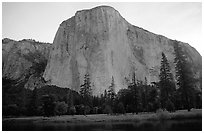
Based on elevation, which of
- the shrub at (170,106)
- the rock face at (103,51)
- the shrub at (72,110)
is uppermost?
the rock face at (103,51)

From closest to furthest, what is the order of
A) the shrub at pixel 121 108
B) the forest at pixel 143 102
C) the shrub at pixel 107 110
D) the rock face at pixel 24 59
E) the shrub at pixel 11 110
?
the forest at pixel 143 102, the shrub at pixel 11 110, the shrub at pixel 121 108, the shrub at pixel 107 110, the rock face at pixel 24 59

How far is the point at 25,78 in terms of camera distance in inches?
2694

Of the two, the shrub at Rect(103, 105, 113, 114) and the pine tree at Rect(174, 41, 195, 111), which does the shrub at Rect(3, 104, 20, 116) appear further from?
the pine tree at Rect(174, 41, 195, 111)

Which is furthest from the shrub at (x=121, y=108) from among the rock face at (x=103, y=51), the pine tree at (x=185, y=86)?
the rock face at (x=103, y=51)

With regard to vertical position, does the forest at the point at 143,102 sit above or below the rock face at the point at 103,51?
below

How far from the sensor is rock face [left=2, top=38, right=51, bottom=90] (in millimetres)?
69250

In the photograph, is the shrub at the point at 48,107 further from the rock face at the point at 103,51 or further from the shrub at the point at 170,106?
the rock face at the point at 103,51

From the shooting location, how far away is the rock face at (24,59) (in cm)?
6925

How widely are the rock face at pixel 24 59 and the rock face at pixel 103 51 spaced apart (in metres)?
10.6

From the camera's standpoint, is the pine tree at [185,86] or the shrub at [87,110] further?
the shrub at [87,110]

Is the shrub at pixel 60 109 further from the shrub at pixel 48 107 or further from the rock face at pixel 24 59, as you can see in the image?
the rock face at pixel 24 59

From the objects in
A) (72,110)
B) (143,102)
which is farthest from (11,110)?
(143,102)

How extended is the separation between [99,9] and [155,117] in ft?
135

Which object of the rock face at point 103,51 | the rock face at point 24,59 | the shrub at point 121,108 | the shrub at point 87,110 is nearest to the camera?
the shrub at point 121,108
